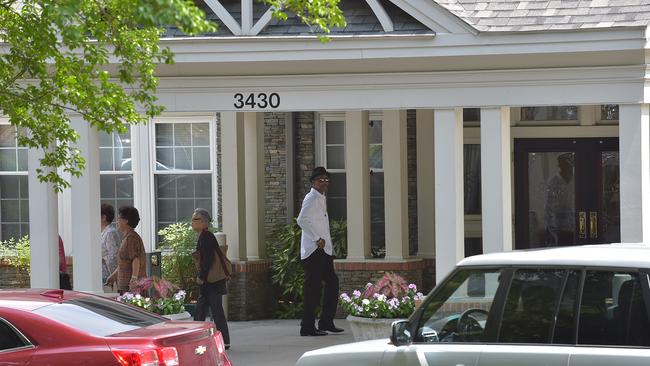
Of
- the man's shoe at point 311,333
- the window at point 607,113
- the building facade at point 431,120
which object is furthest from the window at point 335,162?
the window at point 607,113

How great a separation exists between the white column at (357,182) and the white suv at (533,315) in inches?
342

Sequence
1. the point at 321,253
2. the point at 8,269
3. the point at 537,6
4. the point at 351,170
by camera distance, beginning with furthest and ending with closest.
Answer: the point at 8,269 → the point at 351,170 → the point at 321,253 → the point at 537,6

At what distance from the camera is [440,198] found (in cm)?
1270

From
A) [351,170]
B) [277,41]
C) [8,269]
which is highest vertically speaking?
[277,41]

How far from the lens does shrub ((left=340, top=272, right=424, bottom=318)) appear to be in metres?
12.6

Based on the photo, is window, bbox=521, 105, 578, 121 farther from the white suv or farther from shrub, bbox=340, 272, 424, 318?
the white suv

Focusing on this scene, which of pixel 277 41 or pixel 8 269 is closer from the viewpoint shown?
pixel 277 41

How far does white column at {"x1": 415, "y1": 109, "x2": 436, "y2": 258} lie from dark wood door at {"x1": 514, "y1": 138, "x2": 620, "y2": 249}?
1.24m

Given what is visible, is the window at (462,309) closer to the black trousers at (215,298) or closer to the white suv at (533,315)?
the white suv at (533,315)

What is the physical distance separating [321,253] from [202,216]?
206cm

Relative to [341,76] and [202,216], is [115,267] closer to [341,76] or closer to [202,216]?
[202,216]

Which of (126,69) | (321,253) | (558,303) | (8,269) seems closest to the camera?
(558,303)

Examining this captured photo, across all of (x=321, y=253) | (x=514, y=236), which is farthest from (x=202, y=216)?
(x=514, y=236)

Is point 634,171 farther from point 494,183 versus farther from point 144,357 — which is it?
point 144,357
